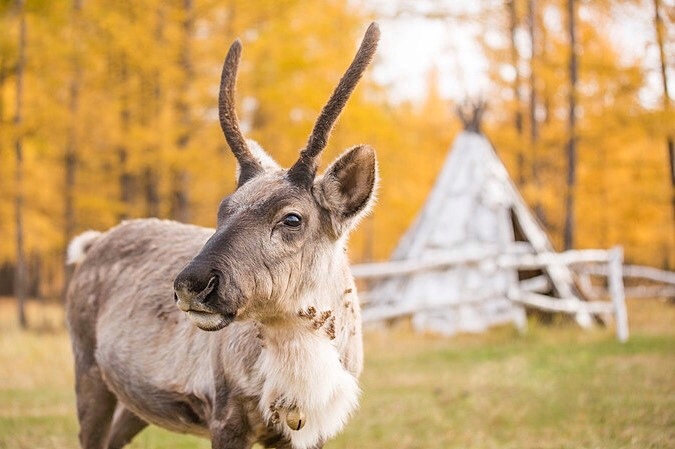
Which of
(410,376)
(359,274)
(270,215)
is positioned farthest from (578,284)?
(270,215)

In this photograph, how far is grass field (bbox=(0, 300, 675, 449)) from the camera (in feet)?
19.2

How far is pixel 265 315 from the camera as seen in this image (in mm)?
3279

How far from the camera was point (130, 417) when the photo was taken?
4.75m

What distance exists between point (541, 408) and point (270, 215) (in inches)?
176

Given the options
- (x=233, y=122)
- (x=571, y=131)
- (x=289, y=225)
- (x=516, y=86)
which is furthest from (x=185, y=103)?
(x=289, y=225)

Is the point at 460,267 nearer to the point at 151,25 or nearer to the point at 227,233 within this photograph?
the point at 151,25

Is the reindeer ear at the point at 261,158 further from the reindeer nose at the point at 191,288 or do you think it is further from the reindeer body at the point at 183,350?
the reindeer nose at the point at 191,288

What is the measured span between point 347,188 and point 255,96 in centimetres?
927

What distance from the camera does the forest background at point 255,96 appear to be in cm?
1245

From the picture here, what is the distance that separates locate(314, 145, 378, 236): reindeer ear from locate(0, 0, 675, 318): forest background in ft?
29.1

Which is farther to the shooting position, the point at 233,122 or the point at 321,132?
the point at 233,122

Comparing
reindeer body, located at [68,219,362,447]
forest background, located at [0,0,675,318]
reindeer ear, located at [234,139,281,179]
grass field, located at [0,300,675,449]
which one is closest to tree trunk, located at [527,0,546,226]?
forest background, located at [0,0,675,318]

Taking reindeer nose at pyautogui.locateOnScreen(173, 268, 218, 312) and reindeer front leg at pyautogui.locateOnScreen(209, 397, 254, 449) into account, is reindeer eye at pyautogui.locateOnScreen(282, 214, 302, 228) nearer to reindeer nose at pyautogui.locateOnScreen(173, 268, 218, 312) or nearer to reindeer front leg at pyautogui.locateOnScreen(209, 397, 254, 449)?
reindeer nose at pyautogui.locateOnScreen(173, 268, 218, 312)

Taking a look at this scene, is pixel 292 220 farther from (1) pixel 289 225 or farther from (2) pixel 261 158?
(2) pixel 261 158
